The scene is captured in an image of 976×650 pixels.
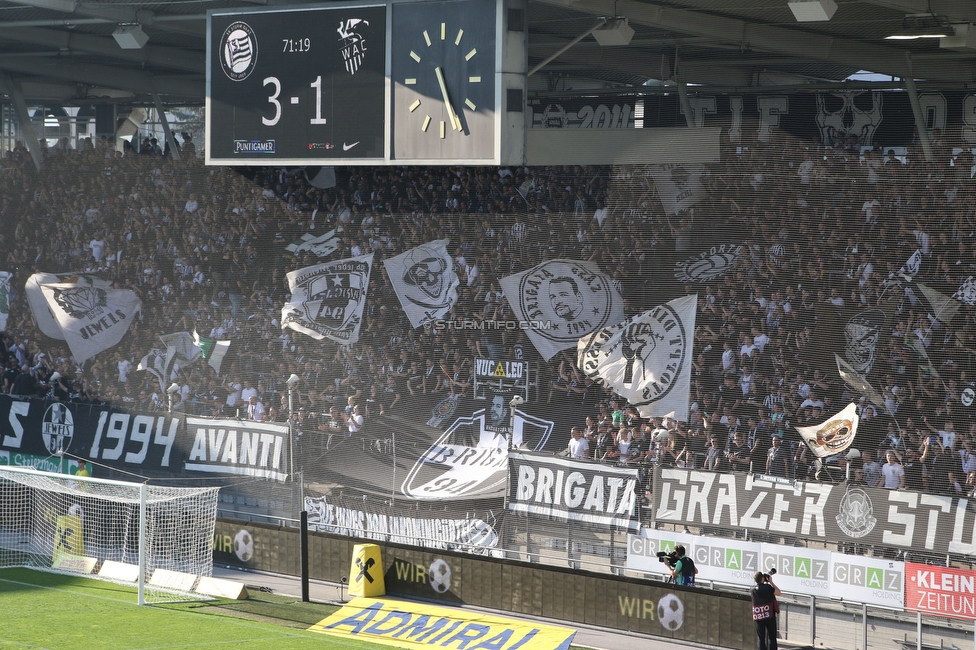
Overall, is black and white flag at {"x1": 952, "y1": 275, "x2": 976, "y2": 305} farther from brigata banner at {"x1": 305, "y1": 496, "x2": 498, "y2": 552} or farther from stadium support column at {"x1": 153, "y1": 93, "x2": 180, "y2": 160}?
stadium support column at {"x1": 153, "y1": 93, "x2": 180, "y2": 160}

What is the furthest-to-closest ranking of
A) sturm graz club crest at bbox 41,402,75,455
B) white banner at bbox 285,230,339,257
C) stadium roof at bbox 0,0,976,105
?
sturm graz club crest at bbox 41,402,75,455 < white banner at bbox 285,230,339,257 < stadium roof at bbox 0,0,976,105

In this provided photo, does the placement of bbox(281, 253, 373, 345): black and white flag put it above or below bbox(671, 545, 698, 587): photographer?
above

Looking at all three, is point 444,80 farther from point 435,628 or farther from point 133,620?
point 133,620

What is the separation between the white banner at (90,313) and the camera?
1947cm

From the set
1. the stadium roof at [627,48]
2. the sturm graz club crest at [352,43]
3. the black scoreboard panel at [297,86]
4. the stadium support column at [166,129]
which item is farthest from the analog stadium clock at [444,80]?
the stadium support column at [166,129]

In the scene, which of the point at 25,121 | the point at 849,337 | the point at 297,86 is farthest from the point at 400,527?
the point at 25,121

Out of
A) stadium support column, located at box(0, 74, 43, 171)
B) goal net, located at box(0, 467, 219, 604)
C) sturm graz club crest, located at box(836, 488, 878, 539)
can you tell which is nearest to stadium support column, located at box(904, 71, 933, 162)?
sturm graz club crest, located at box(836, 488, 878, 539)

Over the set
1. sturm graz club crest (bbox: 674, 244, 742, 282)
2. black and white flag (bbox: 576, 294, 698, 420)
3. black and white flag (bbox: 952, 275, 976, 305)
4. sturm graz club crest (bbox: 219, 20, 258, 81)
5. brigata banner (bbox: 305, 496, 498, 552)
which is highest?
sturm graz club crest (bbox: 219, 20, 258, 81)

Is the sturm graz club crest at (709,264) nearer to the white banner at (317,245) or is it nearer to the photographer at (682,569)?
the photographer at (682,569)

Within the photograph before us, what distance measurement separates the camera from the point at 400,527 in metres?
16.2

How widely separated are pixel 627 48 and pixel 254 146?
19.0 feet

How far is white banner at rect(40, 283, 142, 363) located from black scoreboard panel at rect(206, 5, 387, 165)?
443cm

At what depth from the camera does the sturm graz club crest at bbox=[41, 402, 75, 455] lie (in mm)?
19125

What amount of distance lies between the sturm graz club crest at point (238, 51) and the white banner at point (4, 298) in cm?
713
